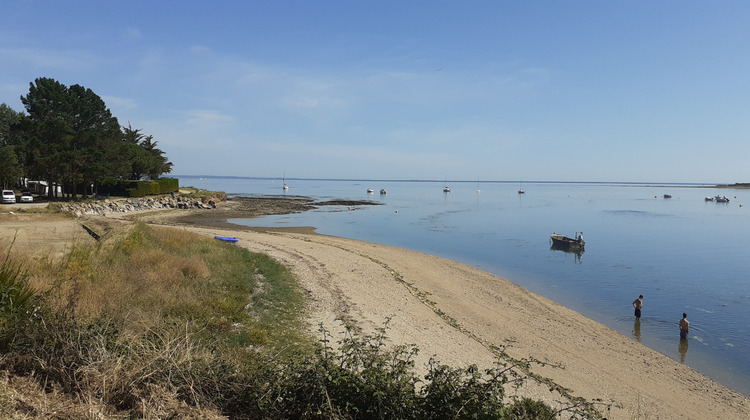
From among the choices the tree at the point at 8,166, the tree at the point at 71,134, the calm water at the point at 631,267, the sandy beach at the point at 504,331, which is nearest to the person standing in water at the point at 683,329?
the calm water at the point at 631,267

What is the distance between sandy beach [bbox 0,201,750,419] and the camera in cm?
1133

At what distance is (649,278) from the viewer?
28422 mm

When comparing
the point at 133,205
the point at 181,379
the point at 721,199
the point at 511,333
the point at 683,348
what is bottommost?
the point at 683,348

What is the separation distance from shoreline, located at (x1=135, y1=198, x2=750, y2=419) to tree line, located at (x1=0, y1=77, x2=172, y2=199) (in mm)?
31673

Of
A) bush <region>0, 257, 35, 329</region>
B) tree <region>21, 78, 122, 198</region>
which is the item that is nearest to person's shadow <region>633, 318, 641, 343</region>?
bush <region>0, 257, 35, 329</region>

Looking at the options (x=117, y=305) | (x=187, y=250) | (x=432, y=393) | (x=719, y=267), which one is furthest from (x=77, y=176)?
(x=719, y=267)

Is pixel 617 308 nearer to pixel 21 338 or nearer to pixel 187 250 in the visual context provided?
pixel 187 250

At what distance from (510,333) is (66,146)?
49.1 m

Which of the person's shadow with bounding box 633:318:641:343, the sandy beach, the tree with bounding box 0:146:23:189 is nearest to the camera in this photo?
the sandy beach

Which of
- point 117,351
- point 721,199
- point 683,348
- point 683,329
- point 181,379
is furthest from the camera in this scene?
point 721,199

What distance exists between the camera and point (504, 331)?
1544 cm

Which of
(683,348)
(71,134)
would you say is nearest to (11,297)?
(683,348)

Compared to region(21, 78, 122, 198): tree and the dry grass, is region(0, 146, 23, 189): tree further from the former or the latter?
the dry grass

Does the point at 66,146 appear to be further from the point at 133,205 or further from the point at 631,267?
the point at 631,267
